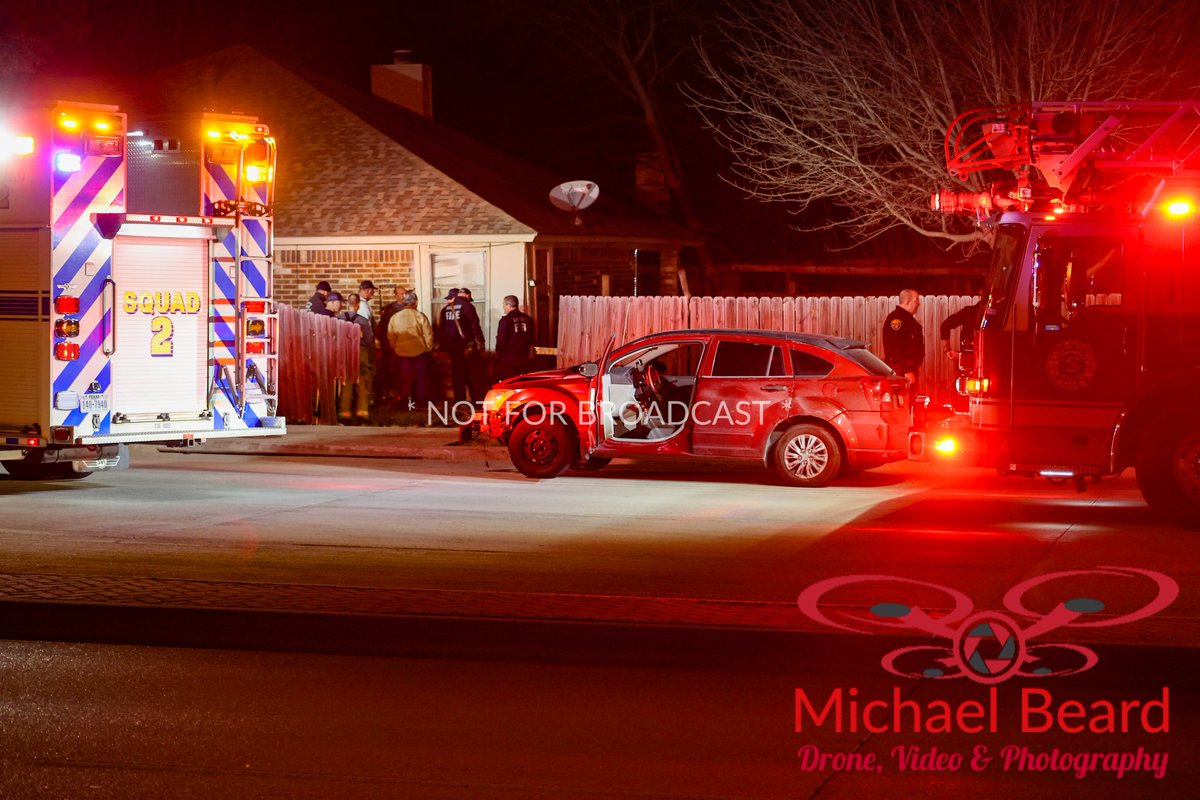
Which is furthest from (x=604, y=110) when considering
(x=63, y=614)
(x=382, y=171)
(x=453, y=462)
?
(x=63, y=614)

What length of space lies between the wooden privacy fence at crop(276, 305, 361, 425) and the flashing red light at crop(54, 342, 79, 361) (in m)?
7.87

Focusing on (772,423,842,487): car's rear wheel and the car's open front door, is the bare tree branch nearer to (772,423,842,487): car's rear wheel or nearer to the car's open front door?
(772,423,842,487): car's rear wheel

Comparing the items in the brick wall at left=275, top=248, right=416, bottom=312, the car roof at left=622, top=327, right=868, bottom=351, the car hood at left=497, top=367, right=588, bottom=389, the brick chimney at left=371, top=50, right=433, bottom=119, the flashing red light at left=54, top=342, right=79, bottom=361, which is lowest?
the car hood at left=497, top=367, right=588, bottom=389

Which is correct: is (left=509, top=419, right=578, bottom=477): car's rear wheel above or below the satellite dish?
below

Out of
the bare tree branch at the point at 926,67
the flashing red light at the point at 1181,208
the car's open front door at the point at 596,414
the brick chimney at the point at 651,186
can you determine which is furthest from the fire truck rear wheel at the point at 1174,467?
the brick chimney at the point at 651,186

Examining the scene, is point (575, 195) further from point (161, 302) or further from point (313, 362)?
point (161, 302)

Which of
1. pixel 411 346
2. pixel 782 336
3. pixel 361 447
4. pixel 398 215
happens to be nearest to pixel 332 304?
pixel 411 346

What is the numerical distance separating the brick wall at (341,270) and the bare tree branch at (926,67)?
6.17 metres

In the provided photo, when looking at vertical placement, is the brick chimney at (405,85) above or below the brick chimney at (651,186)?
above

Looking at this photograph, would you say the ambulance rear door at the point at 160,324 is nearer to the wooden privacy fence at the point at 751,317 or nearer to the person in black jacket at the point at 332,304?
the person in black jacket at the point at 332,304

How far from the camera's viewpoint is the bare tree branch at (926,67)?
2180cm

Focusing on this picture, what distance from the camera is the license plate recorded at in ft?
48.1

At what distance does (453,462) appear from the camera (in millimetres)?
18891

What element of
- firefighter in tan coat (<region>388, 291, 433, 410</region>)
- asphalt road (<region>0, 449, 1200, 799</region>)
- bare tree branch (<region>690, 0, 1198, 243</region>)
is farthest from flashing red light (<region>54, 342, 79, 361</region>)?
bare tree branch (<region>690, 0, 1198, 243</region>)
